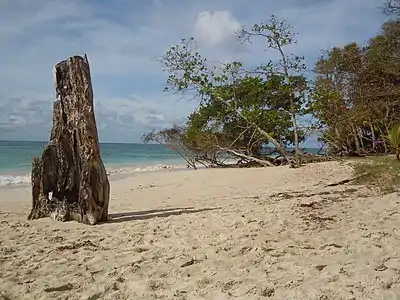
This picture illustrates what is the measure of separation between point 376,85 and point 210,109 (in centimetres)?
686

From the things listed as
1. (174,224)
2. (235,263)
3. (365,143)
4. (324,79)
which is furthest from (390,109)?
(235,263)

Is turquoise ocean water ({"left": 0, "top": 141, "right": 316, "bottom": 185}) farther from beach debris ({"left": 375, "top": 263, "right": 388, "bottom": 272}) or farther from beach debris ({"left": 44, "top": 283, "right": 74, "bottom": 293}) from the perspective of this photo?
beach debris ({"left": 375, "top": 263, "right": 388, "bottom": 272})

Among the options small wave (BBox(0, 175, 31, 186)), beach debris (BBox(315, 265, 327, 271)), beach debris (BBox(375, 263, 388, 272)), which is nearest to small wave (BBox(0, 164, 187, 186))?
small wave (BBox(0, 175, 31, 186))

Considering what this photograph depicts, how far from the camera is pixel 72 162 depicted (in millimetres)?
6020

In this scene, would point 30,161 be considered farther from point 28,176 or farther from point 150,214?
point 150,214

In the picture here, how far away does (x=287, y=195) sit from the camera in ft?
25.1

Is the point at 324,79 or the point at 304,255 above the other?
the point at 324,79

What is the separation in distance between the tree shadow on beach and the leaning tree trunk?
31 cm

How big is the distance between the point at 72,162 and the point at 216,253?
2.96 meters

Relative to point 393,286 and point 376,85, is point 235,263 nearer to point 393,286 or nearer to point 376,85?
point 393,286

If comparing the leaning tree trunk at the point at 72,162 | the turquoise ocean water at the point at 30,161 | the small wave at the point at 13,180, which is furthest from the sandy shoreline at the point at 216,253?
the small wave at the point at 13,180

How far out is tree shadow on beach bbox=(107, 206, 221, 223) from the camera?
6.11 metres

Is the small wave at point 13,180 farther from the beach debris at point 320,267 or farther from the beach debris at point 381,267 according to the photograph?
the beach debris at point 381,267

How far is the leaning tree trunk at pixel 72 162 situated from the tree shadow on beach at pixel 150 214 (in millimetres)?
311
